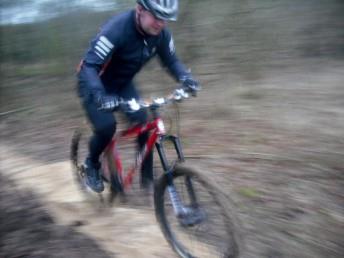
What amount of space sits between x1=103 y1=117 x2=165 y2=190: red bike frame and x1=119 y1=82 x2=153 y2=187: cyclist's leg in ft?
0.17

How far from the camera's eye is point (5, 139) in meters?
8.23

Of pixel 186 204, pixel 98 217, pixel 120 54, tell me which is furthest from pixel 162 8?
pixel 98 217

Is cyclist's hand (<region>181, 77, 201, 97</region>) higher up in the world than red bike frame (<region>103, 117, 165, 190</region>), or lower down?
higher up

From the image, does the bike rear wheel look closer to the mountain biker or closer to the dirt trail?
the dirt trail

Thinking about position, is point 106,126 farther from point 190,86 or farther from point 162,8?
point 162,8

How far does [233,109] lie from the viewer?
295 inches

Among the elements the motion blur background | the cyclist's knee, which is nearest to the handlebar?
the cyclist's knee

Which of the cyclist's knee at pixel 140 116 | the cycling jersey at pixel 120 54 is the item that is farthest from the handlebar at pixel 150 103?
the cyclist's knee at pixel 140 116

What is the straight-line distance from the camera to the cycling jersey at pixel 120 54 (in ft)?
12.8

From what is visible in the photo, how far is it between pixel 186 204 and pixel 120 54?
141cm

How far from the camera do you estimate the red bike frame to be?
405cm

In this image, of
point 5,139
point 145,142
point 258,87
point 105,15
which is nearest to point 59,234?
point 145,142

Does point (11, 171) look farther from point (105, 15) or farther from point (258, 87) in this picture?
point (105, 15)

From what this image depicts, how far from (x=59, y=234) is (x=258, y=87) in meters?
4.83
